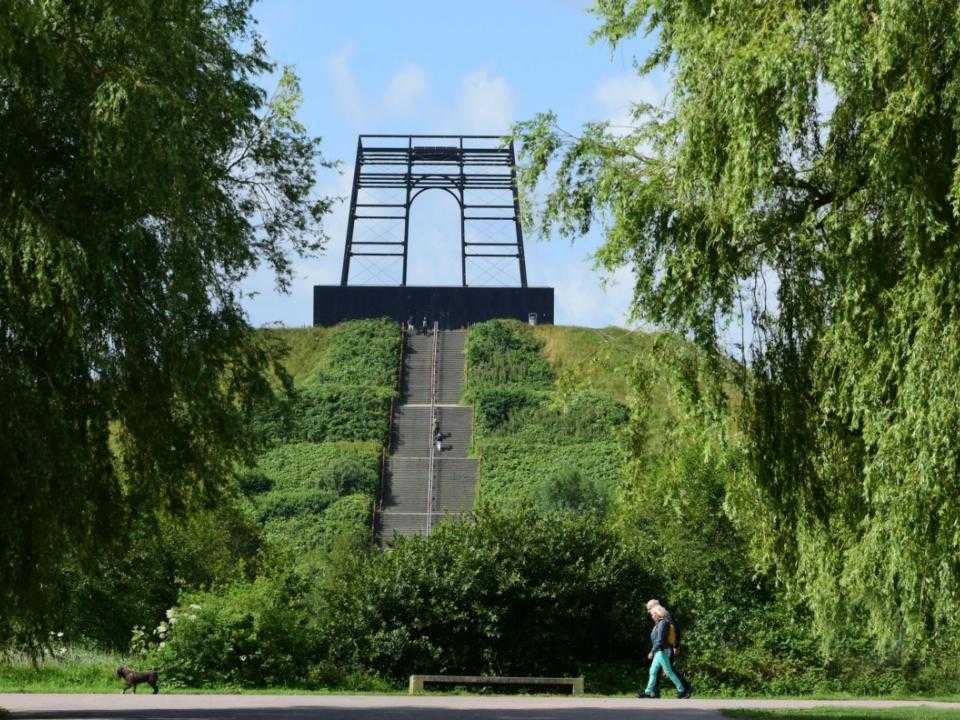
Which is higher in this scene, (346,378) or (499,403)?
(346,378)

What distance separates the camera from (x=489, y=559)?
71.8 ft

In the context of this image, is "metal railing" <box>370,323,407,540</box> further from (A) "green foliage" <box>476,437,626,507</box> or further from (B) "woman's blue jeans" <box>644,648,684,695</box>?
(B) "woman's blue jeans" <box>644,648,684,695</box>

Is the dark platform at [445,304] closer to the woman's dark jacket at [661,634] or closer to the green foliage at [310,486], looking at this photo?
the green foliage at [310,486]

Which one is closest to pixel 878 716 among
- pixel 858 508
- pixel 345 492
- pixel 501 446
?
pixel 858 508

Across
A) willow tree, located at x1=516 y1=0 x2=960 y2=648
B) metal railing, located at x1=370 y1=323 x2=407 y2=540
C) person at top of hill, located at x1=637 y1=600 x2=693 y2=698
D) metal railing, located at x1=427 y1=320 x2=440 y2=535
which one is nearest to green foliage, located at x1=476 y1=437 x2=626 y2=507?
metal railing, located at x1=427 y1=320 x2=440 y2=535

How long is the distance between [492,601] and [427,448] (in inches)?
1356

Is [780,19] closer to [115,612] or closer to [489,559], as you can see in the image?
[489,559]

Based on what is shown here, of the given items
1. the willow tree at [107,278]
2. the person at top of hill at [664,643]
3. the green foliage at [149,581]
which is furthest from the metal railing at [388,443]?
the willow tree at [107,278]

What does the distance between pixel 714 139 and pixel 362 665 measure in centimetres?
1265

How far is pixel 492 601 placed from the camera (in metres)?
22.0

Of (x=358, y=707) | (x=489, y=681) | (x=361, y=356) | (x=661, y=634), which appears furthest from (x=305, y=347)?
(x=358, y=707)

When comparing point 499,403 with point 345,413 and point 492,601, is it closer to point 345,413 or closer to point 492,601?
point 345,413

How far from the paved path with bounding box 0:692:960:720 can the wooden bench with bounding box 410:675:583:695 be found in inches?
45.5

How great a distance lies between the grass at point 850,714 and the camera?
1361 cm
